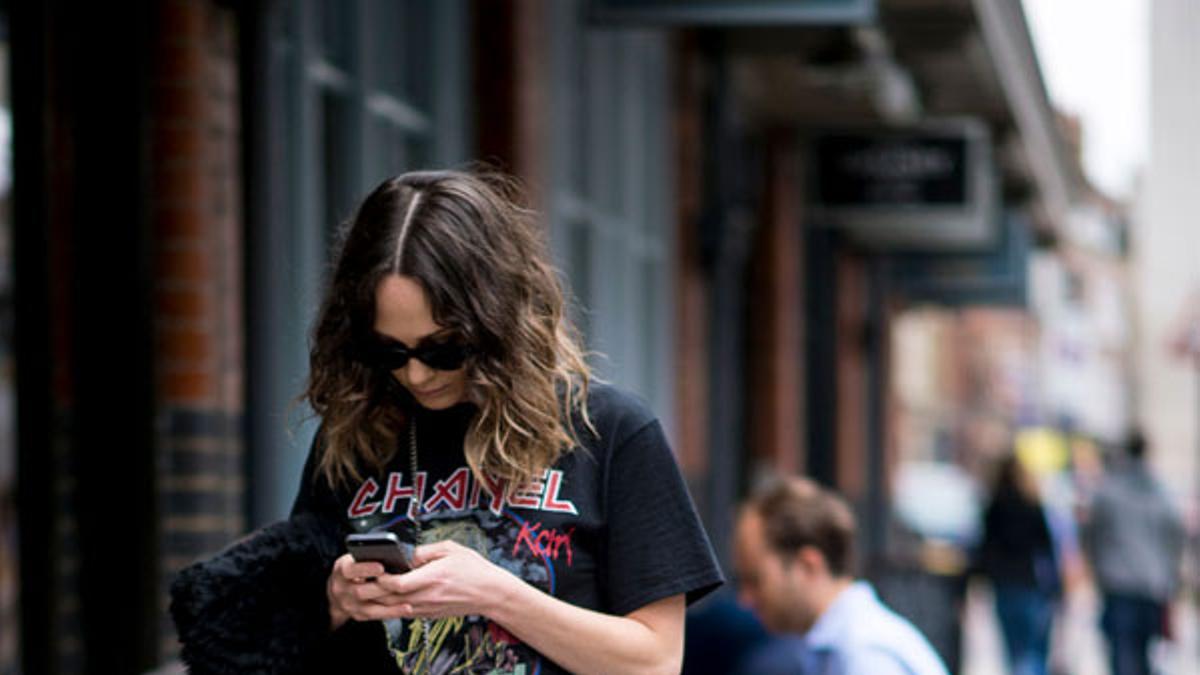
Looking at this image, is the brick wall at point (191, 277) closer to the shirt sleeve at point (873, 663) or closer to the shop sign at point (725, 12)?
the shirt sleeve at point (873, 663)

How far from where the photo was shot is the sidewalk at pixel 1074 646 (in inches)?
500

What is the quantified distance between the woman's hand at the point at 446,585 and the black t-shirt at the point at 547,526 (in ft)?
0.35

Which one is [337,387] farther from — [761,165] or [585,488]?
[761,165]

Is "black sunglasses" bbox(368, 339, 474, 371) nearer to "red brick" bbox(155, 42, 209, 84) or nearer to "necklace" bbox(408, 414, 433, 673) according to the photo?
"necklace" bbox(408, 414, 433, 673)

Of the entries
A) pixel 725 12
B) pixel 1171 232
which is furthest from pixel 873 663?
pixel 1171 232

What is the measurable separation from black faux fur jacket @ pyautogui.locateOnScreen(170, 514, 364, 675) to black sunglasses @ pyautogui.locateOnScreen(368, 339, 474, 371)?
0.28m

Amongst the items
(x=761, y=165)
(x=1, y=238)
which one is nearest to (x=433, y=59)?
(x=1, y=238)

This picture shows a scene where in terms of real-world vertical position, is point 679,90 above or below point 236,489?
above

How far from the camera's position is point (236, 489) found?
501 cm

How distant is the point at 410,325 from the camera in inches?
86.6

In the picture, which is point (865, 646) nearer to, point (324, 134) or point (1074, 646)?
point (324, 134)

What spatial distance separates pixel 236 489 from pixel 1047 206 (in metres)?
15.8

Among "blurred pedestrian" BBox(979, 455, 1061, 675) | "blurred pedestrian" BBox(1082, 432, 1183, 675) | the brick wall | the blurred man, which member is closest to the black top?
"blurred pedestrian" BBox(979, 455, 1061, 675)

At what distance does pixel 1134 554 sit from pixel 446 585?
903 cm
